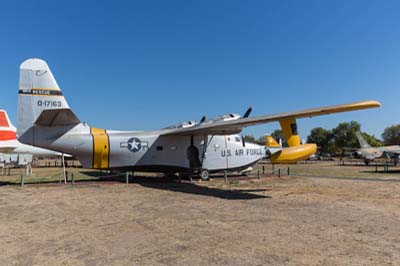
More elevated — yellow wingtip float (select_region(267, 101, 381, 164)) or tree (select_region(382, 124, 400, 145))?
tree (select_region(382, 124, 400, 145))

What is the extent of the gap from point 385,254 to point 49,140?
14041 mm

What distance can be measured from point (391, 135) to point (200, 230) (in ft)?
377

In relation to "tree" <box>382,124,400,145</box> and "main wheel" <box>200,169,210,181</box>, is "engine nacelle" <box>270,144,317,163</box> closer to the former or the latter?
"main wheel" <box>200,169,210,181</box>

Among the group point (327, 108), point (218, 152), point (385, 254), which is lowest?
point (385, 254)

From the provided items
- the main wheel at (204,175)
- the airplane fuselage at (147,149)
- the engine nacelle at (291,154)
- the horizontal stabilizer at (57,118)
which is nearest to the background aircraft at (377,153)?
the engine nacelle at (291,154)

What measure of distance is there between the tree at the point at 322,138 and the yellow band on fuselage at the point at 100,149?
89271 millimetres

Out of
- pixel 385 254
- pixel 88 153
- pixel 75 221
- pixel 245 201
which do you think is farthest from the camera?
pixel 88 153

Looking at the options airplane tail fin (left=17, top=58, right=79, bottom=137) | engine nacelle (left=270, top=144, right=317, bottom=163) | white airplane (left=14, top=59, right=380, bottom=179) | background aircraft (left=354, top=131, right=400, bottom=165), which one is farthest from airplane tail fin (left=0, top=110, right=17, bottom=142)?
background aircraft (left=354, top=131, right=400, bottom=165)

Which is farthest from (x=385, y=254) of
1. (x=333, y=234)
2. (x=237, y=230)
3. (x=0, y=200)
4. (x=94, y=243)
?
(x=0, y=200)

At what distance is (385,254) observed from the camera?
5.16 m

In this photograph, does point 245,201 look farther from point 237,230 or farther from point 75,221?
point 75,221

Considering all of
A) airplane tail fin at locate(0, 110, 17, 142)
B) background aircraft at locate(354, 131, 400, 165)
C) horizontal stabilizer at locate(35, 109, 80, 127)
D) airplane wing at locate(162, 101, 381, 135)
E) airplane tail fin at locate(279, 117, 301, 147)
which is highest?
airplane tail fin at locate(0, 110, 17, 142)

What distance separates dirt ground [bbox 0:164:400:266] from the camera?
5.05 meters

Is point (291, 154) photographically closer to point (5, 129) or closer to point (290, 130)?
point (290, 130)
